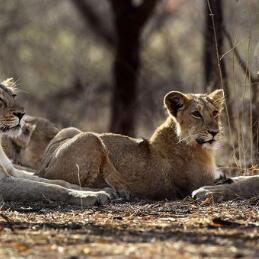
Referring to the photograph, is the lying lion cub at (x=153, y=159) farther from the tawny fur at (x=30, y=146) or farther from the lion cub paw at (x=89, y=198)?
the tawny fur at (x=30, y=146)

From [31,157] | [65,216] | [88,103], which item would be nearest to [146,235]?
[65,216]

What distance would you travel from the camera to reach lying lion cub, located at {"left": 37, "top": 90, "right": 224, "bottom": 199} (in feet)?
25.8

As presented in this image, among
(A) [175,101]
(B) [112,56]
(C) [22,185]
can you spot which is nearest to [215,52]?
(A) [175,101]

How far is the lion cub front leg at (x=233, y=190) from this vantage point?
23.5 feet

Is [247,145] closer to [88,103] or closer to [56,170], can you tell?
[56,170]

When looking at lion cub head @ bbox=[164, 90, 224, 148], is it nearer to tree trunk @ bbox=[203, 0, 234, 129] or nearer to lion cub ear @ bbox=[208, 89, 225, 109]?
lion cub ear @ bbox=[208, 89, 225, 109]

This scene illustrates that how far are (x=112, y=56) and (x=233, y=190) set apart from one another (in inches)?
416

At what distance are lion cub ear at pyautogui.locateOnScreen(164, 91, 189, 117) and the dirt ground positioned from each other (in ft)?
4.27

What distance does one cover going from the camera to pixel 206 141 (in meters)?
7.94

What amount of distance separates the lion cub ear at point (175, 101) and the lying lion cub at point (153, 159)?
0.8 inches

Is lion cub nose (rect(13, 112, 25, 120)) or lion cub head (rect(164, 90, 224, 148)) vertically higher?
lion cub nose (rect(13, 112, 25, 120))

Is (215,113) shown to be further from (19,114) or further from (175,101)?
(19,114)

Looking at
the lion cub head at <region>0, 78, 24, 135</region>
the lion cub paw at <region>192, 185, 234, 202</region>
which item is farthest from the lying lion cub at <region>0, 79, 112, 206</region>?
the lion cub paw at <region>192, 185, 234, 202</region>

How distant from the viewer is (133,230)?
17.1 feet
